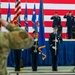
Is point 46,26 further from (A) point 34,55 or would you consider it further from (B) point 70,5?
(A) point 34,55

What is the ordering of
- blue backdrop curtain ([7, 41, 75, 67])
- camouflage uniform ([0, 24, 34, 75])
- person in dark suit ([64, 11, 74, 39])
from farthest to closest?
person in dark suit ([64, 11, 74, 39])
blue backdrop curtain ([7, 41, 75, 67])
camouflage uniform ([0, 24, 34, 75])

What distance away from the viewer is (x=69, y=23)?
12641 mm

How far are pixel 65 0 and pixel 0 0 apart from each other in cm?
328

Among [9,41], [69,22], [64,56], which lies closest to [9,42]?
[9,41]

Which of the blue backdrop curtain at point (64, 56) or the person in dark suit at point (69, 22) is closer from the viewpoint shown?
the blue backdrop curtain at point (64, 56)

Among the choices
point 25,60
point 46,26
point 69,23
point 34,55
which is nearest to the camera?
point 34,55

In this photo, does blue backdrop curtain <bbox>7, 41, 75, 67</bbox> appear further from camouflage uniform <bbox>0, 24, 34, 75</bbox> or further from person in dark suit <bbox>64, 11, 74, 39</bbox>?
camouflage uniform <bbox>0, 24, 34, 75</bbox>

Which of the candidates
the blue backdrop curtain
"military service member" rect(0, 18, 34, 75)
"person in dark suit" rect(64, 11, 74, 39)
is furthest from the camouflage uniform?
"person in dark suit" rect(64, 11, 74, 39)

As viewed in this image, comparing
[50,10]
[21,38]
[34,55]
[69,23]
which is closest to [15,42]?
[21,38]

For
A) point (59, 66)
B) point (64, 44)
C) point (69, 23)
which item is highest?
point (69, 23)

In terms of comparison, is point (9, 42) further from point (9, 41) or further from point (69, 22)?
point (69, 22)

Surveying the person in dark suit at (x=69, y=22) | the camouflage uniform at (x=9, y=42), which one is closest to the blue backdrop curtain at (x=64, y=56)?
the person in dark suit at (x=69, y=22)

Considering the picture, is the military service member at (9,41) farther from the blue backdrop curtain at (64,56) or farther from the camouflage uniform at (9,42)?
the blue backdrop curtain at (64,56)

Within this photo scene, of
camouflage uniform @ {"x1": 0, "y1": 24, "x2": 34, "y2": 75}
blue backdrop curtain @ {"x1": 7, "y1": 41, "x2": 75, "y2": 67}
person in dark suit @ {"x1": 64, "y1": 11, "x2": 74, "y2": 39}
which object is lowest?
blue backdrop curtain @ {"x1": 7, "y1": 41, "x2": 75, "y2": 67}
